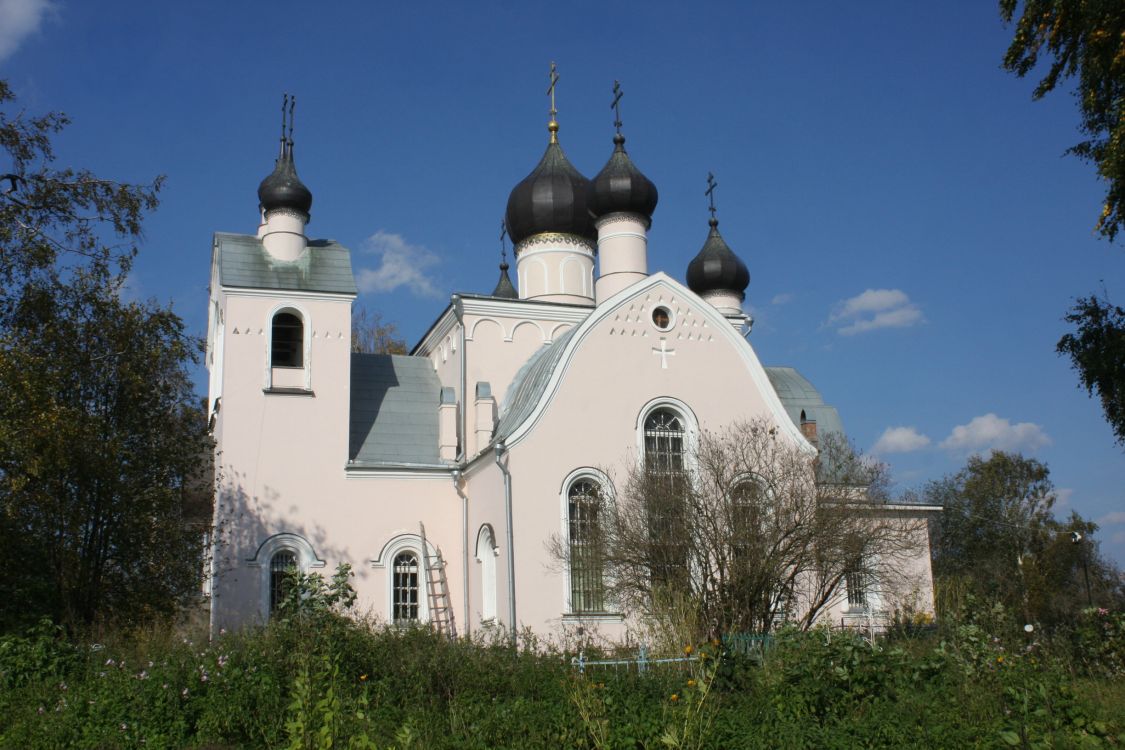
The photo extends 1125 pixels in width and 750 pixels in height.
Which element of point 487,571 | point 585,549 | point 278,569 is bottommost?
point 487,571

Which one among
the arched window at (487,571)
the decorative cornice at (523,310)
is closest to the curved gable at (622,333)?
the decorative cornice at (523,310)

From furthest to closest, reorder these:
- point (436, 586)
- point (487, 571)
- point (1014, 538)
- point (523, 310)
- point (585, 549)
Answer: point (1014, 538), point (523, 310), point (436, 586), point (487, 571), point (585, 549)

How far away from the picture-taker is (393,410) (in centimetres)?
2048

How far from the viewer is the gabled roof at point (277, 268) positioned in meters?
19.4

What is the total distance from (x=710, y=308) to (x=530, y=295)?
5.01 meters

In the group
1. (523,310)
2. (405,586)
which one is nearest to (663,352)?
(523,310)

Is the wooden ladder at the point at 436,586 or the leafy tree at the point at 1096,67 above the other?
the leafy tree at the point at 1096,67

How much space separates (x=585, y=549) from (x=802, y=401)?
9.18m

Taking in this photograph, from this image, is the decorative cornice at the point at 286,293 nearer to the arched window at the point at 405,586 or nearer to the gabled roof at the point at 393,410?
the gabled roof at the point at 393,410

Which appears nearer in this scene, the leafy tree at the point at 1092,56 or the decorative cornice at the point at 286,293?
the leafy tree at the point at 1092,56

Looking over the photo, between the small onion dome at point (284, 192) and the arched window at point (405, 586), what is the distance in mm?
6876

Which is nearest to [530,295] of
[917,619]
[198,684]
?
[917,619]

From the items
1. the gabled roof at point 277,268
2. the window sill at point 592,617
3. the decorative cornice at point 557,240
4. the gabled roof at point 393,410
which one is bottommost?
the window sill at point 592,617

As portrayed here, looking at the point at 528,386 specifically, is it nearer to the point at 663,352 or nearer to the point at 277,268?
the point at 663,352
